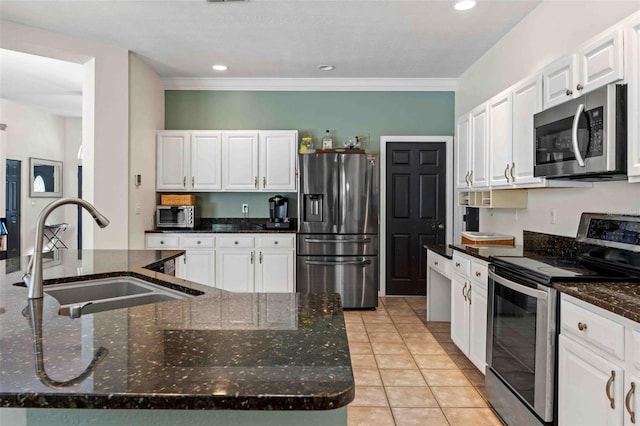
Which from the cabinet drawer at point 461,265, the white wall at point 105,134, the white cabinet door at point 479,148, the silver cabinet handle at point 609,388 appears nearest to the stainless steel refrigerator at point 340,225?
the white cabinet door at point 479,148

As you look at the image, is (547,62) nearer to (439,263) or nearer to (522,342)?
(439,263)

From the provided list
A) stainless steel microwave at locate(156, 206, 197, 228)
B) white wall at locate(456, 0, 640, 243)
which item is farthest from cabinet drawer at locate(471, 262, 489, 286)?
stainless steel microwave at locate(156, 206, 197, 228)

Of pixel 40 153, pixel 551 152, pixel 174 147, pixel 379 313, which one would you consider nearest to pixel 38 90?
pixel 40 153

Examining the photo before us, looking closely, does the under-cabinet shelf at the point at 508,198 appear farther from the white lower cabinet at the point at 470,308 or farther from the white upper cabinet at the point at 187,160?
the white upper cabinet at the point at 187,160

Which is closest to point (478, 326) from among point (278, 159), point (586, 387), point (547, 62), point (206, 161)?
point (586, 387)

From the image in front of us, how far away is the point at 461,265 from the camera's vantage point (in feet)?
10.7

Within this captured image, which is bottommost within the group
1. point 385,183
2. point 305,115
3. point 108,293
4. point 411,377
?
point 411,377

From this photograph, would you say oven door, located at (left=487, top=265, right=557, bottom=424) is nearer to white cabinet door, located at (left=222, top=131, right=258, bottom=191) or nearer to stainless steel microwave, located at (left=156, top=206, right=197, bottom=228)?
white cabinet door, located at (left=222, top=131, right=258, bottom=191)

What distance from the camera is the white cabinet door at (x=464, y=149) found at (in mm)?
3756

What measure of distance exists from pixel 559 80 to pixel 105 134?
12.9ft

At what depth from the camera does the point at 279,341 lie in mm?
999

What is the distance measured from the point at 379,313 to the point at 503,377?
Result: 2.31m

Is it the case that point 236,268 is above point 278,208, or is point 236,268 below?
below

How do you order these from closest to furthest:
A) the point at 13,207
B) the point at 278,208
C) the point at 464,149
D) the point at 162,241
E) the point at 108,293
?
the point at 108,293, the point at 464,149, the point at 162,241, the point at 278,208, the point at 13,207
